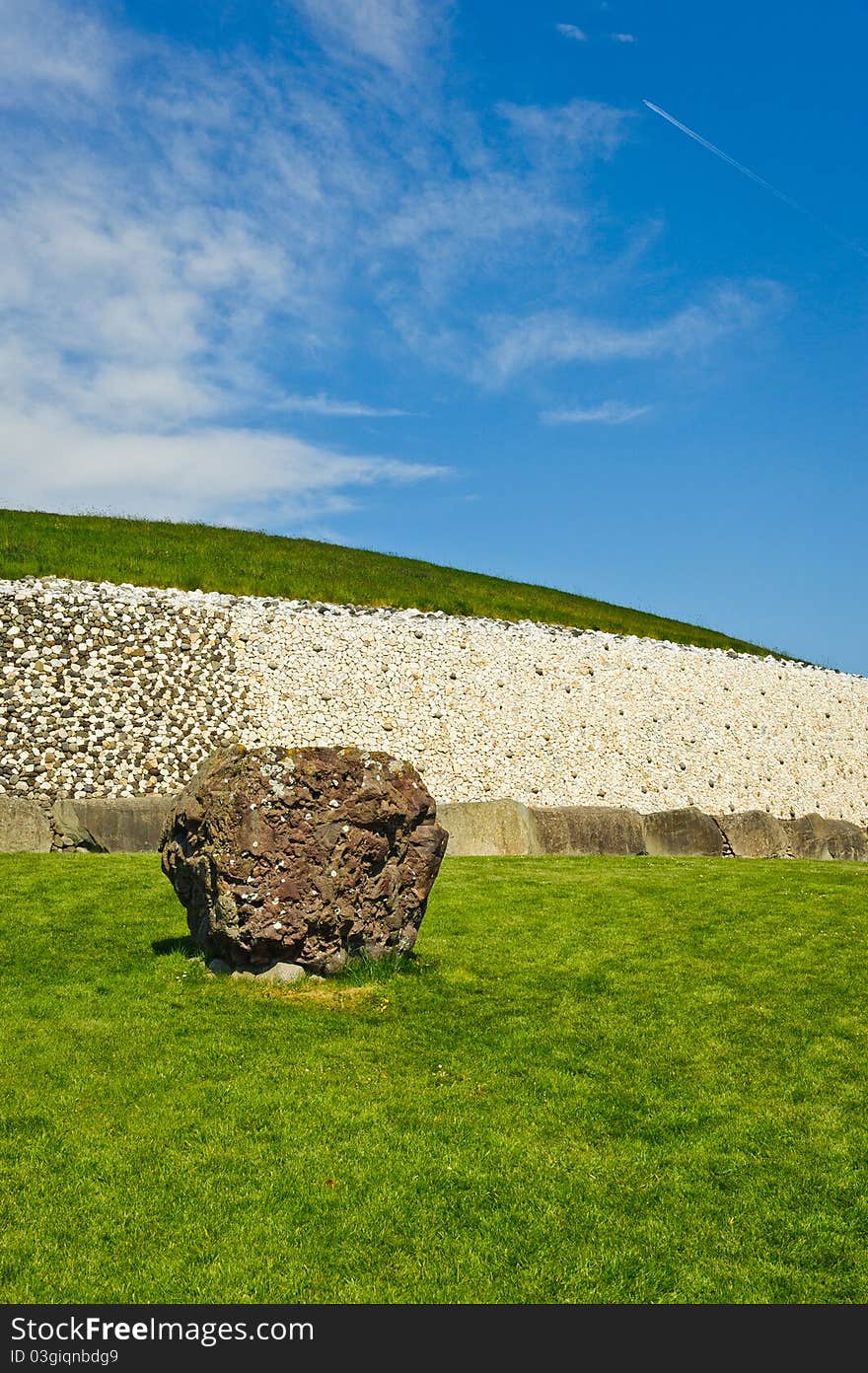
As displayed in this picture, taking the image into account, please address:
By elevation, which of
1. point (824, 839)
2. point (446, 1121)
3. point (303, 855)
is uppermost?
point (303, 855)

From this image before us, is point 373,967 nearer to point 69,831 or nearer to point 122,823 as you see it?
point 122,823

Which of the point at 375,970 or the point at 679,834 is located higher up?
the point at 679,834

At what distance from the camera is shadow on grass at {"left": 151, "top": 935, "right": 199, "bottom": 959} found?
940 cm

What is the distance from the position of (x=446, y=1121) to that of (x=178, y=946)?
442cm

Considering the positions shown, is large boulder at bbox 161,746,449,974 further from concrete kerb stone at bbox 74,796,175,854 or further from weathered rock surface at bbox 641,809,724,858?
weathered rock surface at bbox 641,809,724,858

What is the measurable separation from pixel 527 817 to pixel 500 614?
474 inches

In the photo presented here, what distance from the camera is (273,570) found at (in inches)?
1099

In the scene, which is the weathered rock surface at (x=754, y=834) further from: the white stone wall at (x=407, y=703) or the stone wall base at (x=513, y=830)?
the white stone wall at (x=407, y=703)

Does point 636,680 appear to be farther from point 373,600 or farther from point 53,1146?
point 53,1146

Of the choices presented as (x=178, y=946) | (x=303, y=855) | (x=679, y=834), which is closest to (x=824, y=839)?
(x=679, y=834)

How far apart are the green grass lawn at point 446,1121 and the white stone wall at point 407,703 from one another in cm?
956

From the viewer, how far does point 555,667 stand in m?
25.8

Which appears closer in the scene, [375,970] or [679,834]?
[375,970]

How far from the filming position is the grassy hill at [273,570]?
24250 mm
